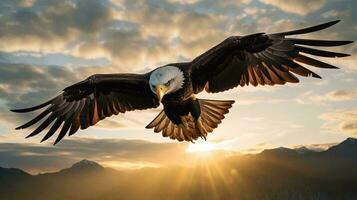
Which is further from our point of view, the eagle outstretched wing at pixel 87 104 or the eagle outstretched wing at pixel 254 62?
the eagle outstretched wing at pixel 87 104

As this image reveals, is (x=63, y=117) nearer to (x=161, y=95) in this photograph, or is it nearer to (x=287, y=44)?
(x=161, y=95)

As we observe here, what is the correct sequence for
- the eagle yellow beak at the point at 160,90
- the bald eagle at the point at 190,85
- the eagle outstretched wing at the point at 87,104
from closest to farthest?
the eagle yellow beak at the point at 160,90
the bald eagle at the point at 190,85
the eagle outstretched wing at the point at 87,104

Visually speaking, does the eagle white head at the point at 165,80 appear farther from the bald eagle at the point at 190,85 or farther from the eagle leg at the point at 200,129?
the eagle leg at the point at 200,129

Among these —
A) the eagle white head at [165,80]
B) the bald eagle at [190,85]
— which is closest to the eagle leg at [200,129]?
the bald eagle at [190,85]

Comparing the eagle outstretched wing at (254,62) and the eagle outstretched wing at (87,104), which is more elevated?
the eagle outstretched wing at (254,62)

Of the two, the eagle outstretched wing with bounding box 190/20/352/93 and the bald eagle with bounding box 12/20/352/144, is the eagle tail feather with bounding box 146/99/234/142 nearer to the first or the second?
the bald eagle with bounding box 12/20/352/144

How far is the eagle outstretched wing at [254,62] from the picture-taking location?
9555 mm

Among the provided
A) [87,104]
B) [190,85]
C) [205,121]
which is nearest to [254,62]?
[190,85]

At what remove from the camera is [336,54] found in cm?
891

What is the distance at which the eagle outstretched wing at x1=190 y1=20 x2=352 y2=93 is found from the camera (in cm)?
955

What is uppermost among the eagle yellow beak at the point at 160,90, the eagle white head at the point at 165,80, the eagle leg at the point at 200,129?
the eagle white head at the point at 165,80

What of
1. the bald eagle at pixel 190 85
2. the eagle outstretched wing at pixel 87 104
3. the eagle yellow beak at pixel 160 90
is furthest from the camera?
the eagle outstretched wing at pixel 87 104

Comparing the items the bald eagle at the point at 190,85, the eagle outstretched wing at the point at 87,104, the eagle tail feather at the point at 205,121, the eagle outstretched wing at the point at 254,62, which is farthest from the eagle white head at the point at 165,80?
the eagle tail feather at the point at 205,121

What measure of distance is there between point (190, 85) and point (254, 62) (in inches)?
60.7
